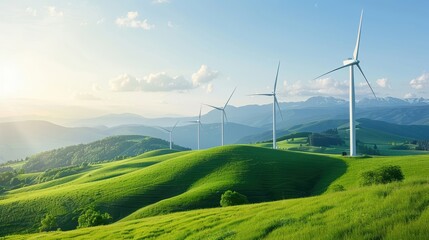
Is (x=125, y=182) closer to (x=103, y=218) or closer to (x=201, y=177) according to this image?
(x=201, y=177)

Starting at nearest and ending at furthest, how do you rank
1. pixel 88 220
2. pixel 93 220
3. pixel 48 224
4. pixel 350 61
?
pixel 93 220
pixel 88 220
pixel 48 224
pixel 350 61

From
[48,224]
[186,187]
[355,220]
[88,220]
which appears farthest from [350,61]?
[355,220]

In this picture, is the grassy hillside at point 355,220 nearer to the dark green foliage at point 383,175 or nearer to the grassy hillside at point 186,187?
the dark green foliage at point 383,175

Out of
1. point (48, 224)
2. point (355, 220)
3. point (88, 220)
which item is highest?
point (355, 220)

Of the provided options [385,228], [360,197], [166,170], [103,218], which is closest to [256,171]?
[166,170]

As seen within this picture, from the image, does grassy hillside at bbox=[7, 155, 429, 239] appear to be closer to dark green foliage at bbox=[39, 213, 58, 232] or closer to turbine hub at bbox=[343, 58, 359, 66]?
dark green foliage at bbox=[39, 213, 58, 232]

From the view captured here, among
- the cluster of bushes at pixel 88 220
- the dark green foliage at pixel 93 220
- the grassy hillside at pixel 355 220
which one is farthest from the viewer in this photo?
the cluster of bushes at pixel 88 220

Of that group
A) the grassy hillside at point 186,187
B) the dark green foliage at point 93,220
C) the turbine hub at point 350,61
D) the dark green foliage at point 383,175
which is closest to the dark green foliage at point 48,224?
the grassy hillside at point 186,187

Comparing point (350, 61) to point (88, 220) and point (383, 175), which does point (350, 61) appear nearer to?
point (383, 175)

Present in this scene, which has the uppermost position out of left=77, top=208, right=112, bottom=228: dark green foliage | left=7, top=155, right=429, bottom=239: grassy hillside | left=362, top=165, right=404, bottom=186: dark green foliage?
left=7, top=155, right=429, bottom=239: grassy hillside

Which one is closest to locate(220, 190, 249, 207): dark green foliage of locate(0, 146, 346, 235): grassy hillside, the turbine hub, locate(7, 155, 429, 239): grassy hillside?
locate(0, 146, 346, 235): grassy hillside
